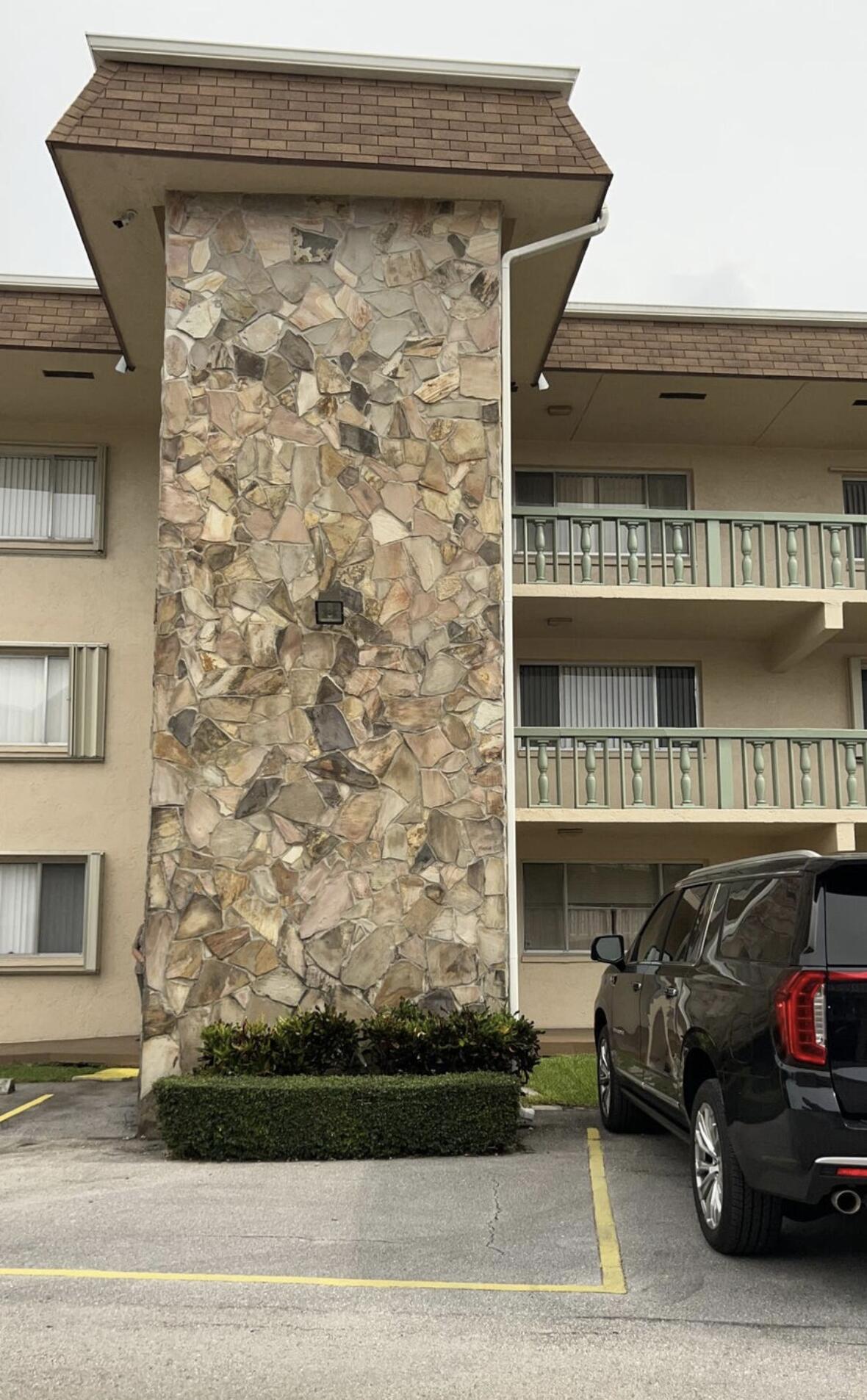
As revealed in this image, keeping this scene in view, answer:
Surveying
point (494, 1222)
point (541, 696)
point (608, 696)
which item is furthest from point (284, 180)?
point (494, 1222)

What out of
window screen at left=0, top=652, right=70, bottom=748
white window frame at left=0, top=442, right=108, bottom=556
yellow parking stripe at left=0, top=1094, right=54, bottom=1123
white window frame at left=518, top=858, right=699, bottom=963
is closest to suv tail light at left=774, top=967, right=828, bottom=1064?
yellow parking stripe at left=0, top=1094, right=54, bottom=1123

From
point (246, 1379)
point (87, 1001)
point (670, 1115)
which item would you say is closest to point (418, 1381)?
point (246, 1379)

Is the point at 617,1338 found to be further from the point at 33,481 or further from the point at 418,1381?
the point at 33,481

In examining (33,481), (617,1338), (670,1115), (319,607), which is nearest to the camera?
(617,1338)

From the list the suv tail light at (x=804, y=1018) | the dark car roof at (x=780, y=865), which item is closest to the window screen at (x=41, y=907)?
the dark car roof at (x=780, y=865)

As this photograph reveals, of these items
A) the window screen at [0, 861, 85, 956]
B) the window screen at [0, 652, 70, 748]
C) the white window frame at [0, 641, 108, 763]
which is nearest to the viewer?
the window screen at [0, 861, 85, 956]

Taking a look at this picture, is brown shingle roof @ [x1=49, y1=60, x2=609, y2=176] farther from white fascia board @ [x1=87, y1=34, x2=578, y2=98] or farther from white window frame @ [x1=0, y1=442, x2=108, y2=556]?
white window frame @ [x1=0, y1=442, x2=108, y2=556]

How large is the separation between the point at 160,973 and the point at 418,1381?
638cm

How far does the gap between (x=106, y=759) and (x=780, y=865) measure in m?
11.7

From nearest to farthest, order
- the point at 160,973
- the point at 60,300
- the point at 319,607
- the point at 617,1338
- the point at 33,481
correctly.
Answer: the point at 617,1338, the point at 160,973, the point at 319,607, the point at 60,300, the point at 33,481

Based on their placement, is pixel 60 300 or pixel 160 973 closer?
pixel 160 973

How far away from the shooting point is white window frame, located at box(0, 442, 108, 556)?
1709 cm

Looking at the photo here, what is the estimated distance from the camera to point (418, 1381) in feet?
15.3

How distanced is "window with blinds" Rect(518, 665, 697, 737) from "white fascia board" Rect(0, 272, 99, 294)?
7370 millimetres
